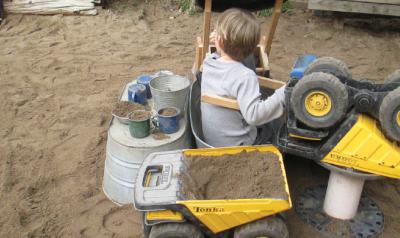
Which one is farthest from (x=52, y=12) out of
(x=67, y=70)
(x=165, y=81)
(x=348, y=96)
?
(x=348, y=96)

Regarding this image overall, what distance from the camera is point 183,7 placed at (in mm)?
6383

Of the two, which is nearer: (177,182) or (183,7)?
(177,182)

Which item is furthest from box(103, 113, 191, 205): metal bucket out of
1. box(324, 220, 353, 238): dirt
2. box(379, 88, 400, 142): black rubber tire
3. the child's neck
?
box(379, 88, 400, 142): black rubber tire

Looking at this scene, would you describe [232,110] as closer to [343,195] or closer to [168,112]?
[168,112]

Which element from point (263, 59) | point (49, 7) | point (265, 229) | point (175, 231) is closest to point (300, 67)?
point (263, 59)

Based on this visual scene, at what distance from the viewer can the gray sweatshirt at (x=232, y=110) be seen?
226cm

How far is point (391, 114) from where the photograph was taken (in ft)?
6.46

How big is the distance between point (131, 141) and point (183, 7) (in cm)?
408

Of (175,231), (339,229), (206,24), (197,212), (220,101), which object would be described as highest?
(206,24)

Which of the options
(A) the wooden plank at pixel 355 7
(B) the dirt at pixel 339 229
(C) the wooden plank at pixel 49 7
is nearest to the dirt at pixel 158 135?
(B) the dirt at pixel 339 229

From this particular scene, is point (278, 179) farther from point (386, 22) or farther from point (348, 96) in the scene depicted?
point (386, 22)

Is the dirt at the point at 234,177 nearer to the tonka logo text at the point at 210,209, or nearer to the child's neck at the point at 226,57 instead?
the tonka logo text at the point at 210,209

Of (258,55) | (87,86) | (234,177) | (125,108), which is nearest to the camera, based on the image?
(234,177)

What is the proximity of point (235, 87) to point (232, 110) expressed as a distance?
0.61 feet
